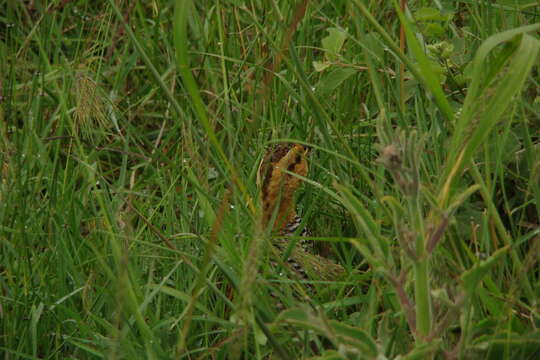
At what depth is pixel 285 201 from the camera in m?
1.79

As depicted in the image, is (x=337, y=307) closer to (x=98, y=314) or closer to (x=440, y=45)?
(x=98, y=314)

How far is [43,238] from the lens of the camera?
182 centimetres

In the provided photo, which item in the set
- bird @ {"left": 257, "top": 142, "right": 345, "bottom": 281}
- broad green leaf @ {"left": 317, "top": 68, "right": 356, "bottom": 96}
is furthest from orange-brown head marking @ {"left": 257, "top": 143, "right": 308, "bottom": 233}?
broad green leaf @ {"left": 317, "top": 68, "right": 356, "bottom": 96}

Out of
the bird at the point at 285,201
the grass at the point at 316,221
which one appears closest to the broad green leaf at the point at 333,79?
the grass at the point at 316,221

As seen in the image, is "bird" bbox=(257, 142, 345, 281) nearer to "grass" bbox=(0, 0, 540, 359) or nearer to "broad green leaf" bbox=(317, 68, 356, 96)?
"grass" bbox=(0, 0, 540, 359)

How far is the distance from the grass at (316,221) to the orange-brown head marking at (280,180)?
4 cm

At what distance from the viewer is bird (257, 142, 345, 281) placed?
1641 millimetres

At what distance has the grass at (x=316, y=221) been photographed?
116 centimetres

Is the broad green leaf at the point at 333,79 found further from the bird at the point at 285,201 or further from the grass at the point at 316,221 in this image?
the bird at the point at 285,201

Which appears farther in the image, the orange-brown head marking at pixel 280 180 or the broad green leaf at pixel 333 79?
the broad green leaf at pixel 333 79

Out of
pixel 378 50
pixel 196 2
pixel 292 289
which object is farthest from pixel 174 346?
pixel 196 2

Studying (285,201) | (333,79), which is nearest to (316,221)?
(285,201)

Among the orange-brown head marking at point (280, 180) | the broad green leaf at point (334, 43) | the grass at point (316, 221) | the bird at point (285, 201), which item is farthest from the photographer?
the broad green leaf at point (334, 43)

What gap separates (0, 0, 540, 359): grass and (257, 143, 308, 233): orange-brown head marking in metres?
0.04
